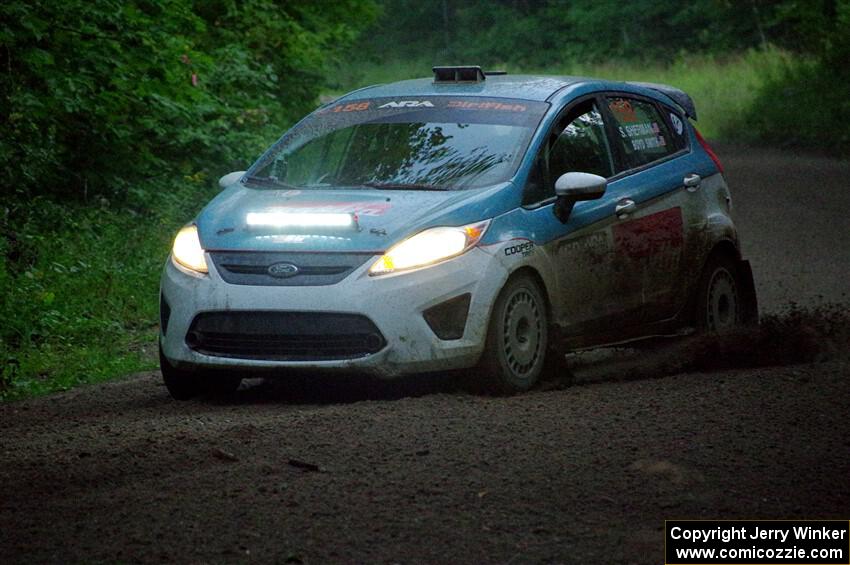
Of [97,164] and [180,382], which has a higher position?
[97,164]

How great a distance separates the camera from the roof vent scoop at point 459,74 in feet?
31.9

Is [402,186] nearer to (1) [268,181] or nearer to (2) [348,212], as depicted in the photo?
(2) [348,212]

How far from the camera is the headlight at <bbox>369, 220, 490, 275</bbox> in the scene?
7816mm

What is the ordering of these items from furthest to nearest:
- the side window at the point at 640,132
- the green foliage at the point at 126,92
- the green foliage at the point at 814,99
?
1. the green foliage at the point at 814,99
2. the green foliage at the point at 126,92
3. the side window at the point at 640,132

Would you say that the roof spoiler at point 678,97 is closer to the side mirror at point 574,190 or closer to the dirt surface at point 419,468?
the side mirror at point 574,190

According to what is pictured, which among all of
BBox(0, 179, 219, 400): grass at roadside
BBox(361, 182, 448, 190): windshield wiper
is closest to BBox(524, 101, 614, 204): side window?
BBox(361, 182, 448, 190): windshield wiper

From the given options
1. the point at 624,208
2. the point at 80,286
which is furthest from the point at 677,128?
the point at 80,286

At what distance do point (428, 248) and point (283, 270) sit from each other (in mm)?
714

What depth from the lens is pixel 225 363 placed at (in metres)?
8.06

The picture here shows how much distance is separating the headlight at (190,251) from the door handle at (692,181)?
3.16 m

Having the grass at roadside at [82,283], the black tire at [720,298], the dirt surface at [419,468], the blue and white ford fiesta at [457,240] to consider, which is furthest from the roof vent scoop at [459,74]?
the grass at roadside at [82,283]

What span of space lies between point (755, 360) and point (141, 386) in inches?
141

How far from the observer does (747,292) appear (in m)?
10.6

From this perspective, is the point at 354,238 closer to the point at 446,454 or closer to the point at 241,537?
the point at 446,454
